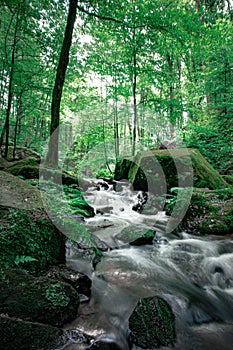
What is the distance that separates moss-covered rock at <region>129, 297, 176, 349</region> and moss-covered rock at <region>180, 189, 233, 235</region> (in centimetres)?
324

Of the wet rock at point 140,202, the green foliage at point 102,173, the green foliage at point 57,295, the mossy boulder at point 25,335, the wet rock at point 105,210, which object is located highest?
the green foliage at point 102,173

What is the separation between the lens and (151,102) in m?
11.3

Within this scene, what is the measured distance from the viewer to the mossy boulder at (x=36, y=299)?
1840mm

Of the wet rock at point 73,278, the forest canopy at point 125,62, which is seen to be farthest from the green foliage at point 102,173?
Result: the wet rock at point 73,278

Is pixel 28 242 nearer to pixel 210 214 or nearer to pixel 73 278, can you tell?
pixel 73 278

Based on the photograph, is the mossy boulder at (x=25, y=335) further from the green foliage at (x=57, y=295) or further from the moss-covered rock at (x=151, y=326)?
the moss-covered rock at (x=151, y=326)

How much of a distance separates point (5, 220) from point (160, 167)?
228 inches

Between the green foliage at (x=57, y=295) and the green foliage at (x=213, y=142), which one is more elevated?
the green foliage at (x=213, y=142)

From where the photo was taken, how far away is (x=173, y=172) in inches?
286

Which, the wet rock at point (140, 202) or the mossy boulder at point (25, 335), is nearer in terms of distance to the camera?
the mossy boulder at point (25, 335)

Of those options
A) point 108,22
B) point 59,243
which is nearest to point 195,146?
point 108,22

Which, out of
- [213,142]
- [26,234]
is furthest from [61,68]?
[213,142]

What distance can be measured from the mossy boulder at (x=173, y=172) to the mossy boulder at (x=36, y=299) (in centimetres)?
560

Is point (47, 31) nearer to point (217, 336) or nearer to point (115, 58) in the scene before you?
point (115, 58)
